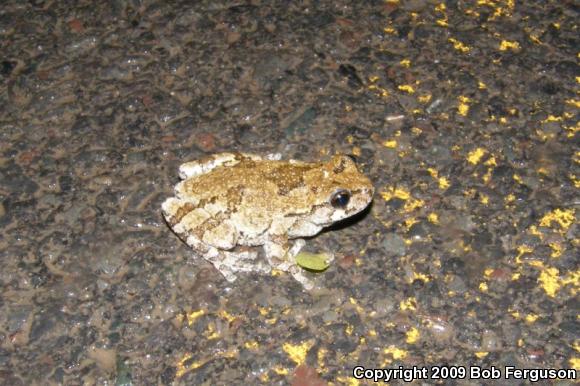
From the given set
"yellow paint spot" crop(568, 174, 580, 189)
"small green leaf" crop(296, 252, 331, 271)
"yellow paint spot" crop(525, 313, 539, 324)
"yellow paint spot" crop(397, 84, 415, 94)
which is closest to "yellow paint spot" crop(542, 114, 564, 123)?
"yellow paint spot" crop(568, 174, 580, 189)

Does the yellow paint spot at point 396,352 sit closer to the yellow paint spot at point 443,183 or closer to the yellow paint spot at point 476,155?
the yellow paint spot at point 443,183

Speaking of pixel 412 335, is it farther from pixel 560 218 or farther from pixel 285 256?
pixel 560 218

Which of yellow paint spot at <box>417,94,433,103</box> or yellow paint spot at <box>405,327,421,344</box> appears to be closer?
yellow paint spot at <box>405,327,421,344</box>

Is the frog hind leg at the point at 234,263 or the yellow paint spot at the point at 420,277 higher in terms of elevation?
the frog hind leg at the point at 234,263

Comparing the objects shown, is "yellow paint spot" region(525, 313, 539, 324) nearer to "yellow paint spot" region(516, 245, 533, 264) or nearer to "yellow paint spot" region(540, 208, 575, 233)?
"yellow paint spot" region(516, 245, 533, 264)

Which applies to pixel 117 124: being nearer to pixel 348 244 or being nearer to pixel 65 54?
pixel 65 54

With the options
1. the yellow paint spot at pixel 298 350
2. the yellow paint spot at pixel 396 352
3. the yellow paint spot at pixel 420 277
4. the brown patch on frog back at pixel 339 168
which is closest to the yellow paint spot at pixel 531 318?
the yellow paint spot at pixel 420 277

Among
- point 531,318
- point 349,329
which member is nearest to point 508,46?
point 531,318
